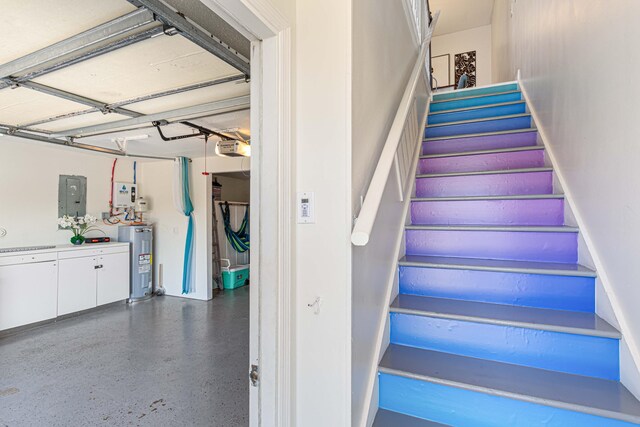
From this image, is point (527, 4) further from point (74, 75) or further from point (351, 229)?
point (74, 75)

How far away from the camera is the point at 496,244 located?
1.90 meters

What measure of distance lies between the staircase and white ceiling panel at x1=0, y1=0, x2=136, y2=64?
6.67 feet

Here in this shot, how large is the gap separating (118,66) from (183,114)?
2.73 feet

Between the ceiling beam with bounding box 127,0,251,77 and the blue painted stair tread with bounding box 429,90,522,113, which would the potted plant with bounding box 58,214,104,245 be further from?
the blue painted stair tread with bounding box 429,90,522,113

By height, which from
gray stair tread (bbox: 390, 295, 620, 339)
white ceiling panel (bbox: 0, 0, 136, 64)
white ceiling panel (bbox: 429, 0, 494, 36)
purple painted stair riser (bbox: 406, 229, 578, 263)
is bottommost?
gray stair tread (bbox: 390, 295, 620, 339)

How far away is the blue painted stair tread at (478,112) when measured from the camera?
3119 millimetres

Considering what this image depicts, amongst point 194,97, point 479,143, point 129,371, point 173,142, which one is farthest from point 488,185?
point 173,142

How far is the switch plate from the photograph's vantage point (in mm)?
1155

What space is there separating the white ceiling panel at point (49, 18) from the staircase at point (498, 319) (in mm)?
2032

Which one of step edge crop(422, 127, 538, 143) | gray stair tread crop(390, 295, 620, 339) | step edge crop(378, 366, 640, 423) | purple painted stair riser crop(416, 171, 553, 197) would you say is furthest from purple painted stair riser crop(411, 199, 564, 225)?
step edge crop(378, 366, 640, 423)

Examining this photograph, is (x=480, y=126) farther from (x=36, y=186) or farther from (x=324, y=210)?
(x=36, y=186)

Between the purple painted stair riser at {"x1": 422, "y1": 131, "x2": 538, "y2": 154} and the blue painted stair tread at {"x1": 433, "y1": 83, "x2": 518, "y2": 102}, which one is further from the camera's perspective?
the blue painted stair tread at {"x1": 433, "y1": 83, "x2": 518, "y2": 102}

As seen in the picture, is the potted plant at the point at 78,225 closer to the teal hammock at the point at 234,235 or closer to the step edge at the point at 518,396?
the teal hammock at the point at 234,235

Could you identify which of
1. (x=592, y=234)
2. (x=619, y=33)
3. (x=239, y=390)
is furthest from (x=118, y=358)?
(x=619, y=33)
